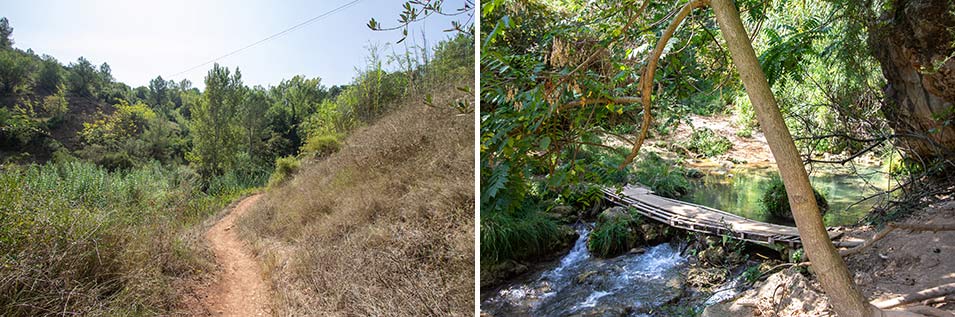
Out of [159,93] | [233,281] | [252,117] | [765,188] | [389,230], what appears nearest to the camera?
[389,230]

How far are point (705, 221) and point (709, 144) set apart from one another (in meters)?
2.42

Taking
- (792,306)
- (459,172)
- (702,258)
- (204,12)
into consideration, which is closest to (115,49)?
(204,12)

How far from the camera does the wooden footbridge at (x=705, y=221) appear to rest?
3.46 meters

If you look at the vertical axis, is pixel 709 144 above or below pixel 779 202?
above

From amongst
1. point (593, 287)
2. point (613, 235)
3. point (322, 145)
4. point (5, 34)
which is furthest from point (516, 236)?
point (5, 34)

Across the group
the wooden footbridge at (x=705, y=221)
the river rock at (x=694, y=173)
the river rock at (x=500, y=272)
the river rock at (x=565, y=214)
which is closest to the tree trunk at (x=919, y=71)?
the wooden footbridge at (x=705, y=221)

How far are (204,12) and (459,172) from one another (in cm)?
142

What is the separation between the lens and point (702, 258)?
3.61 meters

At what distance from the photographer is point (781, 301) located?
206cm

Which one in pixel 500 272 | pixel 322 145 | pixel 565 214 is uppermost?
pixel 322 145

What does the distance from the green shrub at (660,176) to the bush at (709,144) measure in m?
0.63

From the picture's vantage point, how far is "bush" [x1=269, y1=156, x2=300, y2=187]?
189 inches

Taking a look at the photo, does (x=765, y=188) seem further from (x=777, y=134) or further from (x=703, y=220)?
(x=777, y=134)

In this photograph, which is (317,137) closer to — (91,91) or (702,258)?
(91,91)
